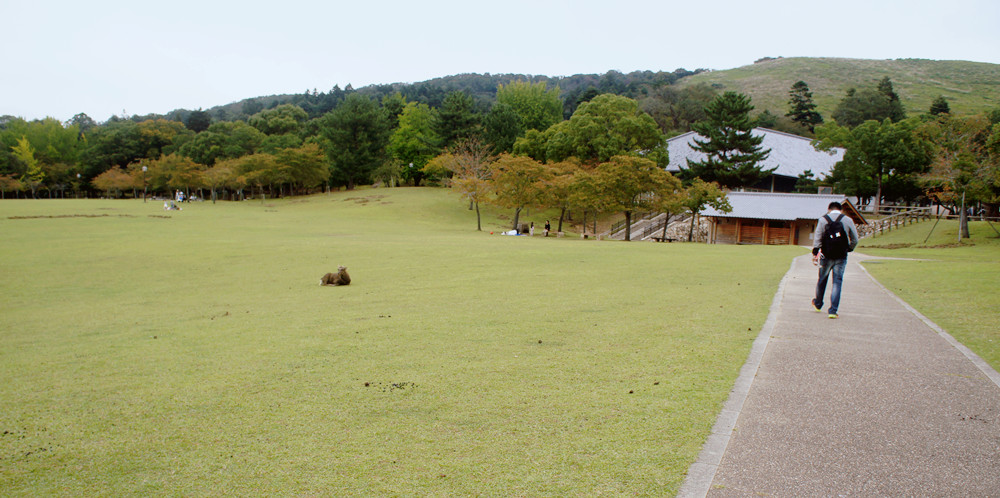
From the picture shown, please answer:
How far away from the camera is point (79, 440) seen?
4.37 m

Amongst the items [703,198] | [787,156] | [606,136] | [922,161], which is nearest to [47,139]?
[606,136]

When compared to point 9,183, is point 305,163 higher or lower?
higher

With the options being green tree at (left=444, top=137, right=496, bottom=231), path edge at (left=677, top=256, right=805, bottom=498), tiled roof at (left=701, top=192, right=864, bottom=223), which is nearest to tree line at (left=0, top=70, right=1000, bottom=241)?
green tree at (left=444, top=137, right=496, bottom=231)

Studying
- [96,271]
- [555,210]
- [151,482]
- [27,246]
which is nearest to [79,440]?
[151,482]

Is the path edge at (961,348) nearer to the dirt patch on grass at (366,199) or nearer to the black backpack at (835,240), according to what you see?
the black backpack at (835,240)

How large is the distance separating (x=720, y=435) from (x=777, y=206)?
41.8 meters

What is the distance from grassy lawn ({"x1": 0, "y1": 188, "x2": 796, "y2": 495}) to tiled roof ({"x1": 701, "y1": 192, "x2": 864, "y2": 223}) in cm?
2836

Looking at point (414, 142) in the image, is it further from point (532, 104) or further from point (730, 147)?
point (730, 147)

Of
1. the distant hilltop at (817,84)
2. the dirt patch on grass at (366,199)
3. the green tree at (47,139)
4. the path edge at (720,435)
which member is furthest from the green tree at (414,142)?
the path edge at (720,435)

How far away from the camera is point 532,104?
77.9 metres

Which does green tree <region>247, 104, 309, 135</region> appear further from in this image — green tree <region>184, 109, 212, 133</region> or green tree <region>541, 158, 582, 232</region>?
green tree <region>541, 158, 582, 232</region>

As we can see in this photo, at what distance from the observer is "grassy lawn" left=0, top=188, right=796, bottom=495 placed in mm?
3705

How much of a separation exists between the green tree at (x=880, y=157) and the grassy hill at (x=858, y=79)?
69.6 metres

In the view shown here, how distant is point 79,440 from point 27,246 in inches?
893
